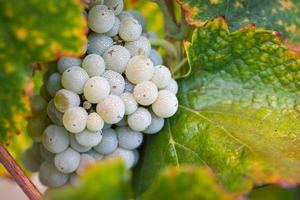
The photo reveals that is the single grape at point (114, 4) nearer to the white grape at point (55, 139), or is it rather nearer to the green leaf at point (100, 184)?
the white grape at point (55, 139)

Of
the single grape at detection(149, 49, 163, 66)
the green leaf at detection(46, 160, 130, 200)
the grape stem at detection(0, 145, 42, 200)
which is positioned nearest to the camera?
the green leaf at detection(46, 160, 130, 200)

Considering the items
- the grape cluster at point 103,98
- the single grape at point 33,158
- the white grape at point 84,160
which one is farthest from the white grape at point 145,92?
the single grape at point 33,158

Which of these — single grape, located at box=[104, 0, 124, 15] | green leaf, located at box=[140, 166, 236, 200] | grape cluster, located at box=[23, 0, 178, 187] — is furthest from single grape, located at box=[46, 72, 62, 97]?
green leaf, located at box=[140, 166, 236, 200]

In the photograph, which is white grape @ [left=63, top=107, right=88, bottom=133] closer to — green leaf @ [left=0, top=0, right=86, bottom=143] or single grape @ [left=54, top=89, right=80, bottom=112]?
single grape @ [left=54, top=89, right=80, bottom=112]

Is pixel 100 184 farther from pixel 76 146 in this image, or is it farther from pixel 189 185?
pixel 76 146

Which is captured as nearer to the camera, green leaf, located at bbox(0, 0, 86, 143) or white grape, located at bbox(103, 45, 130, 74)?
green leaf, located at bbox(0, 0, 86, 143)

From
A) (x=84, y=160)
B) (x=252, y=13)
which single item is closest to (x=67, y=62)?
(x=84, y=160)

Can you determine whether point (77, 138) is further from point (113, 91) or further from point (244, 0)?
point (244, 0)
